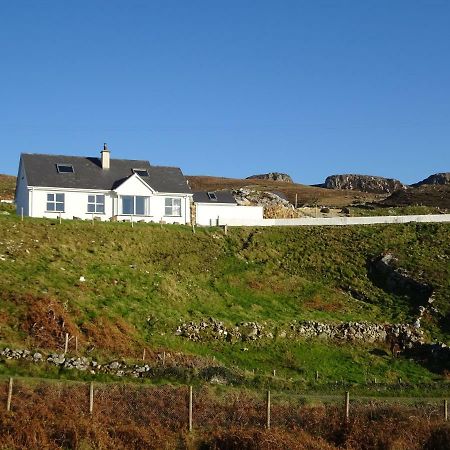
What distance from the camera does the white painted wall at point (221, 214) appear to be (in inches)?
2544

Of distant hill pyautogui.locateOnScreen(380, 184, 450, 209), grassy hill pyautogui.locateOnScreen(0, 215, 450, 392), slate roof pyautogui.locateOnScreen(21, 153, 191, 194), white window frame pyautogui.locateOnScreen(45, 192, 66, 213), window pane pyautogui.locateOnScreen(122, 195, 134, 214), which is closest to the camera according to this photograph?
grassy hill pyautogui.locateOnScreen(0, 215, 450, 392)

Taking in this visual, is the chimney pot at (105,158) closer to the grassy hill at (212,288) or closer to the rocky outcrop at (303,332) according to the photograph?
the grassy hill at (212,288)

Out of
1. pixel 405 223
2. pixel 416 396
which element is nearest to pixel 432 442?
pixel 416 396

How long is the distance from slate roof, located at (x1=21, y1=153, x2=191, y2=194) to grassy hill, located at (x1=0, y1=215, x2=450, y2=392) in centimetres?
510

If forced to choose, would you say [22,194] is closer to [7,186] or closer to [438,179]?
[7,186]

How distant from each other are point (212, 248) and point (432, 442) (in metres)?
35.1

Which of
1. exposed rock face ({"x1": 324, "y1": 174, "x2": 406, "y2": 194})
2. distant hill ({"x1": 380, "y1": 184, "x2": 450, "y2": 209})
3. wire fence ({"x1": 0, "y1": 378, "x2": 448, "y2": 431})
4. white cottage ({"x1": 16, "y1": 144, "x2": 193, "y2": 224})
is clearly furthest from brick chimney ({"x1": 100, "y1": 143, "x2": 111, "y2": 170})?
exposed rock face ({"x1": 324, "y1": 174, "x2": 406, "y2": 194})

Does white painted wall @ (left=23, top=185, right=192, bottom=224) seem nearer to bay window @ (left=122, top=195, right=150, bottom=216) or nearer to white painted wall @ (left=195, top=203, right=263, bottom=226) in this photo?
bay window @ (left=122, top=195, right=150, bottom=216)

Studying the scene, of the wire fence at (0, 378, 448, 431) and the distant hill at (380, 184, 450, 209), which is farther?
the distant hill at (380, 184, 450, 209)

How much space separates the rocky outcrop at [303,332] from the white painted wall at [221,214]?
21219mm

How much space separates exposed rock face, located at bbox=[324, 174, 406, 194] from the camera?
168m

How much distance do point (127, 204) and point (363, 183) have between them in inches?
4794

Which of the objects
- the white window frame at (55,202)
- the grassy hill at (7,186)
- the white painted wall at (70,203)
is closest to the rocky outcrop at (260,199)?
the white painted wall at (70,203)

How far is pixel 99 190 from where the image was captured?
59.8 meters
